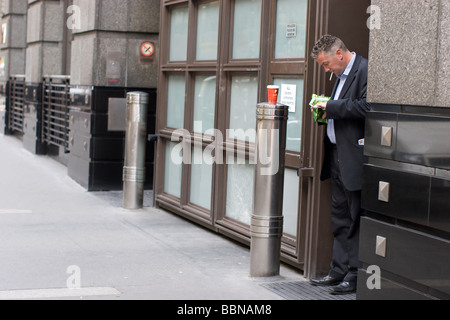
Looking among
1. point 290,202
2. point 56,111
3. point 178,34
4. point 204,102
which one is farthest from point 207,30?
point 56,111

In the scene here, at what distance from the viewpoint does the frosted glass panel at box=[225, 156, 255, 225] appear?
7.90 metres

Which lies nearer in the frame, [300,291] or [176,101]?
[300,291]

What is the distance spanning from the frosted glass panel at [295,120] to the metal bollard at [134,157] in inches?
A: 128

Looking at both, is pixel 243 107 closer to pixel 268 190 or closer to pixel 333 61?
pixel 268 190

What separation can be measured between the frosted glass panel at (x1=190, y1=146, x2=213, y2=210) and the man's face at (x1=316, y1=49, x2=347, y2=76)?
2.99 meters

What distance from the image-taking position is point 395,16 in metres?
4.80

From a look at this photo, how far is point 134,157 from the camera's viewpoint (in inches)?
393

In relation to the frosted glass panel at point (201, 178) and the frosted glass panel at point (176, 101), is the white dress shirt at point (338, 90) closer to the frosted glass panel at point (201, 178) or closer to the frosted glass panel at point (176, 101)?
the frosted glass panel at point (201, 178)

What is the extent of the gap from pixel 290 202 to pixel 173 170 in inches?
121

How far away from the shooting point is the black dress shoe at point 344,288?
5996mm

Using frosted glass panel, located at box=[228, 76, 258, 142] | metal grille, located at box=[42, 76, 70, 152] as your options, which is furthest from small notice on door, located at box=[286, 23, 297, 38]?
metal grille, located at box=[42, 76, 70, 152]

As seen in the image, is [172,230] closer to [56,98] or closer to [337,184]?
[337,184]

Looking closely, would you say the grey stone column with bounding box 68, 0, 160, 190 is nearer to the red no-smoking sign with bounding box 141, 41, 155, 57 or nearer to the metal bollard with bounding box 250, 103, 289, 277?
the red no-smoking sign with bounding box 141, 41, 155, 57

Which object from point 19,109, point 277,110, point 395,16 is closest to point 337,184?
point 277,110
